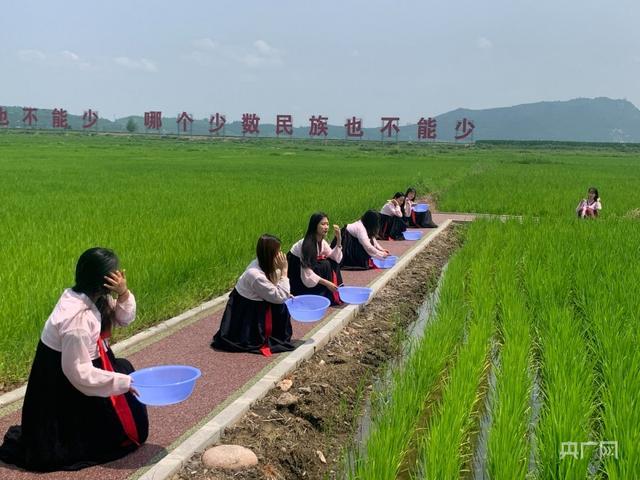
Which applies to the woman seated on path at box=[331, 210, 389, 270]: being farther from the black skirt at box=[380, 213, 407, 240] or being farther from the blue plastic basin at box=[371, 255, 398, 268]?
the black skirt at box=[380, 213, 407, 240]

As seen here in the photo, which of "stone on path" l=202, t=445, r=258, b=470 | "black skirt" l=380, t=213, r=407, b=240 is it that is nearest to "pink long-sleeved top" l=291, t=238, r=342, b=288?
"stone on path" l=202, t=445, r=258, b=470

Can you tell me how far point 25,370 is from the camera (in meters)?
4.37

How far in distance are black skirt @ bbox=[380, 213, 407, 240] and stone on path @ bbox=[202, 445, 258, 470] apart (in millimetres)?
8370

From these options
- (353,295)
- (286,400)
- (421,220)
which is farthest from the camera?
(421,220)

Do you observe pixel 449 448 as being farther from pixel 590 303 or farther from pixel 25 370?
pixel 590 303

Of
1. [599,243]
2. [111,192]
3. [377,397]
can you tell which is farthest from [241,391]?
[111,192]

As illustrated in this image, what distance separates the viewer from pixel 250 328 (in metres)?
5.05

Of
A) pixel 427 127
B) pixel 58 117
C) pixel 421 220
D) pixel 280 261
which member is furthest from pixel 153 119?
pixel 280 261

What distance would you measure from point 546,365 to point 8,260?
18.8 ft

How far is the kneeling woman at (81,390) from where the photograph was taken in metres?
2.93

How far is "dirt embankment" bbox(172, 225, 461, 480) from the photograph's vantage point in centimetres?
344

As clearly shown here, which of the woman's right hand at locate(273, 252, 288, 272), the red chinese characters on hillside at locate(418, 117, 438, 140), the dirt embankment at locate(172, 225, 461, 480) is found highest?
the red chinese characters on hillside at locate(418, 117, 438, 140)

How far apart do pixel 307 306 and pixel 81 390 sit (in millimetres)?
3178

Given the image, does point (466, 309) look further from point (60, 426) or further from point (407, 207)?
point (407, 207)
